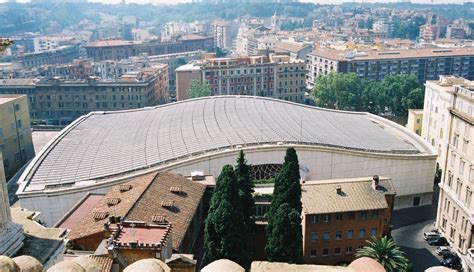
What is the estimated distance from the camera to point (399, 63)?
140500 mm

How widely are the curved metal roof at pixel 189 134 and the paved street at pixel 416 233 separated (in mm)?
8362

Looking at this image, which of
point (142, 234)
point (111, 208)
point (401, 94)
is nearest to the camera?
point (142, 234)

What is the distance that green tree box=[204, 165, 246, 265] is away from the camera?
1638 inches

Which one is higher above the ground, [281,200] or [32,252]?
[32,252]

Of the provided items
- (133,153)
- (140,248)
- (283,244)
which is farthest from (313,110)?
(140,248)

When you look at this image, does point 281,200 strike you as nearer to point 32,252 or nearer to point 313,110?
point 32,252

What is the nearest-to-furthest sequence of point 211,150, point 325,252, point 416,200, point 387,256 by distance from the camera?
point 387,256, point 325,252, point 211,150, point 416,200

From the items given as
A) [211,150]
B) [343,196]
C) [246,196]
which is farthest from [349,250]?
[211,150]

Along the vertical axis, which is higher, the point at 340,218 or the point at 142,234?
the point at 142,234

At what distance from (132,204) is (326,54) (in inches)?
4493

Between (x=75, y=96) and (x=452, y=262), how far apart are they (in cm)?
9269

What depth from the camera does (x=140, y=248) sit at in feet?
93.3

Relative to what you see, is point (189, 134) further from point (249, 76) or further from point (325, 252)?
point (249, 76)

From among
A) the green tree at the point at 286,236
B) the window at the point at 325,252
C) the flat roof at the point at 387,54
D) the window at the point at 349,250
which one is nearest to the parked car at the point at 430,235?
the window at the point at 349,250
